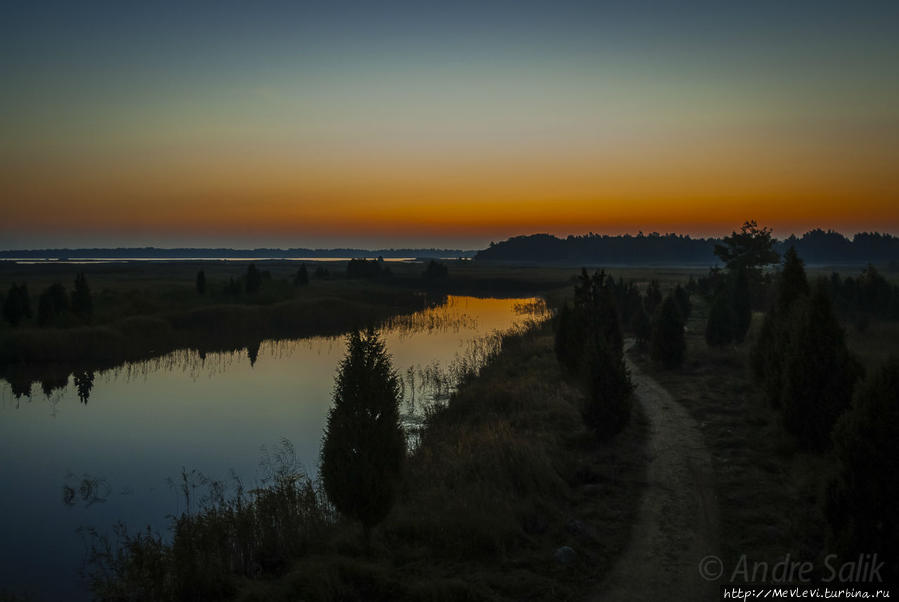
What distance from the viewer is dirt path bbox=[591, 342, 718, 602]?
760cm

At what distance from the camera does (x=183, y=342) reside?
40.7m

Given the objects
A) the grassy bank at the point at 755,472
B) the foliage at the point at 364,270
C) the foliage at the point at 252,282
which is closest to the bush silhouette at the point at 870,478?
the grassy bank at the point at 755,472

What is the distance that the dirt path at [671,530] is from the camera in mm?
7600

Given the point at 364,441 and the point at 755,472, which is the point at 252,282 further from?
the point at 755,472

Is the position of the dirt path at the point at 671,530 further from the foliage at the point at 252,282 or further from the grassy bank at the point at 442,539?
the foliage at the point at 252,282

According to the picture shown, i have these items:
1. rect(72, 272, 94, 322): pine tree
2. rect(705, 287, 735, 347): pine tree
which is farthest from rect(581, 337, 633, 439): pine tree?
rect(72, 272, 94, 322): pine tree

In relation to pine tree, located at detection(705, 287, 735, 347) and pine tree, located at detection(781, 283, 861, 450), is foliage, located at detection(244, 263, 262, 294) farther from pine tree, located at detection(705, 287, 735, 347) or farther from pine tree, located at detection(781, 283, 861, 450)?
pine tree, located at detection(781, 283, 861, 450)

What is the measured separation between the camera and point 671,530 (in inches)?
369

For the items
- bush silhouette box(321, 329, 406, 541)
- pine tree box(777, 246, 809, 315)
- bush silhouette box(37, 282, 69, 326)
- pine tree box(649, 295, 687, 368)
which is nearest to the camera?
bush silhouette box(321, 329, 406, 541)

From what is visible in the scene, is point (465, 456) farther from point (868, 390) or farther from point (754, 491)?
point (868, 390)

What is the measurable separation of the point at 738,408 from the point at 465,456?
1093 cm

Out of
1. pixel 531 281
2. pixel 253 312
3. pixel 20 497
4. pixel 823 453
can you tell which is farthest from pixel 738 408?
pixel 531 281

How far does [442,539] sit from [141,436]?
625 inches

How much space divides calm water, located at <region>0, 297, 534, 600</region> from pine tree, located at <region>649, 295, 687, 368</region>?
1164 centimetres
